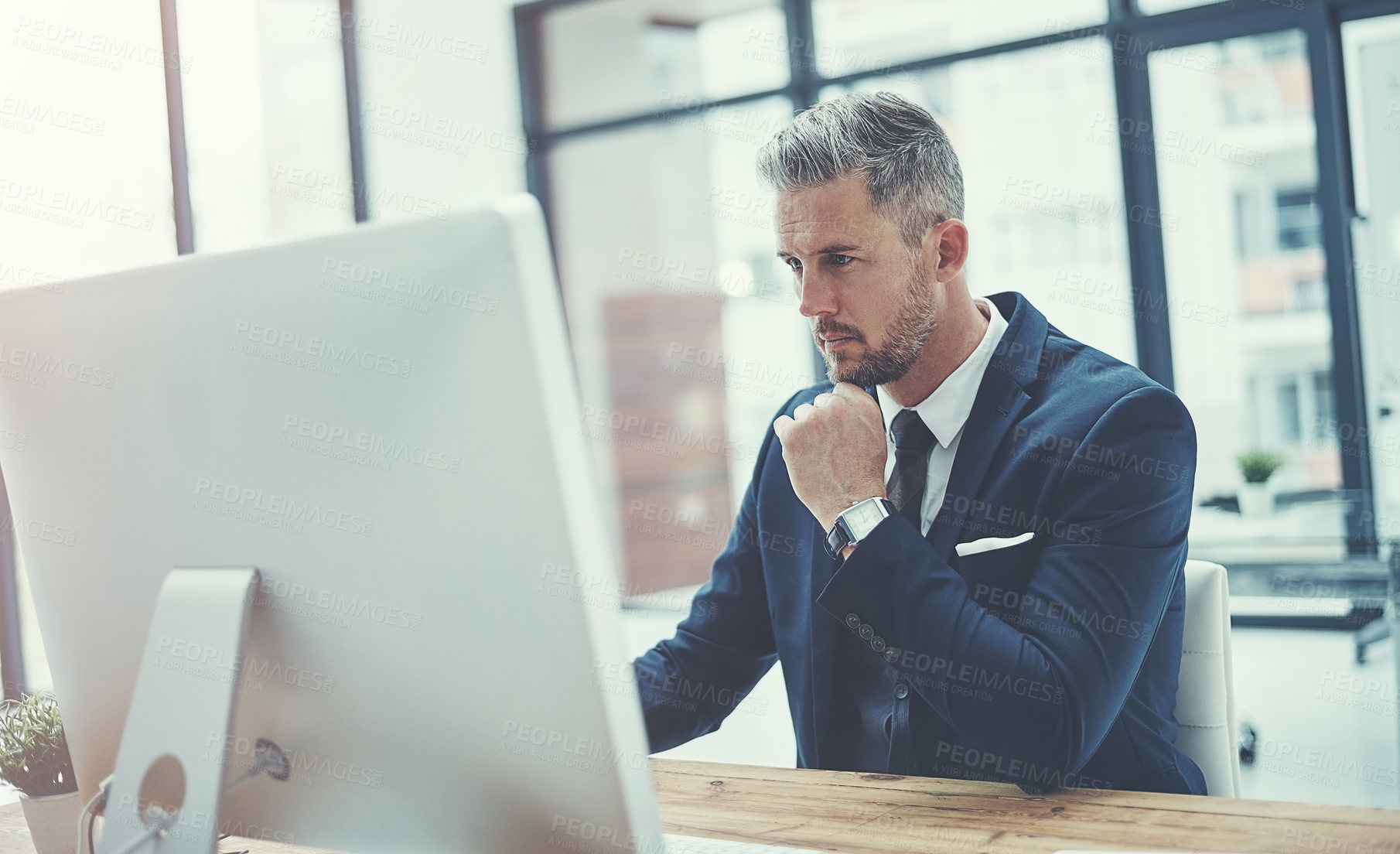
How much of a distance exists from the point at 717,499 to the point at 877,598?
13.1ft

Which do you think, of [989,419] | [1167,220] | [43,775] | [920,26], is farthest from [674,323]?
[43,775]

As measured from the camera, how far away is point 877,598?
1167mm

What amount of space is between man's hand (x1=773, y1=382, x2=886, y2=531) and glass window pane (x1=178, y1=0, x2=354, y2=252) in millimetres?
3149

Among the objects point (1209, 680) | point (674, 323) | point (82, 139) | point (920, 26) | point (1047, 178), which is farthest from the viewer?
point (674, 323)

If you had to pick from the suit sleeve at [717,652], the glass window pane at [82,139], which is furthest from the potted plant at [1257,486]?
the glass window pane at [82,139]

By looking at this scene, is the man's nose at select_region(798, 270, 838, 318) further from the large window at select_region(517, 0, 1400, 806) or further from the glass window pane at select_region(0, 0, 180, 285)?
the glass window pane at select_region(0, 0, 180, 285)

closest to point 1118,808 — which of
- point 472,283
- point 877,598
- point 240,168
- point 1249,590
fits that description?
point 877,598

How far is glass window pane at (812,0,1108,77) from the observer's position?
4.01 metres

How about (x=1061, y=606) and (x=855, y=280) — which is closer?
(x=1061, y=606)

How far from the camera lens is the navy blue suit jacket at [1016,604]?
1134 millimetres

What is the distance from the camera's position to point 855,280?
4.65 ft

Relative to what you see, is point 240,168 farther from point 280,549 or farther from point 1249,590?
point 280,549

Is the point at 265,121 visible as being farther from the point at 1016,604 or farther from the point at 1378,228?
the point at 1016,604

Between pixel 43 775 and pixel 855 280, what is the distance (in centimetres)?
99
